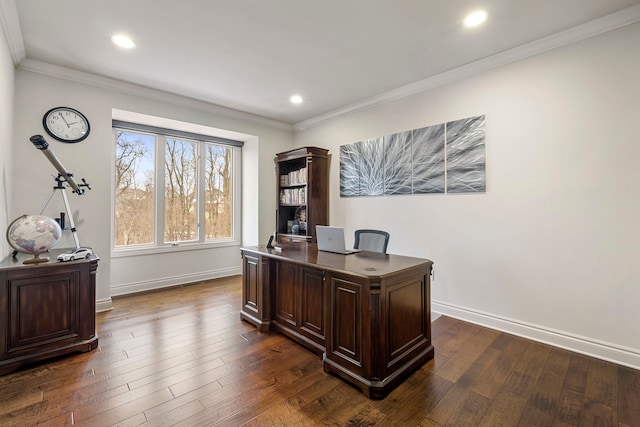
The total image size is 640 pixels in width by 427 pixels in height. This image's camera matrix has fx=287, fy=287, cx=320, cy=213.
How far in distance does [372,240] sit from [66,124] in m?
3.65

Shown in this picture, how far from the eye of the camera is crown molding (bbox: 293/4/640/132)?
7.40ft

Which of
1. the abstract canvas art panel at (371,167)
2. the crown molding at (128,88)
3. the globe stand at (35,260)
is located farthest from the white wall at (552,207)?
the globe stand at (35,260)

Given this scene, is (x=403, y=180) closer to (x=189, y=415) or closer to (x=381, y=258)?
(x=381, y=258)

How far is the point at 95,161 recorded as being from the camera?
336cm

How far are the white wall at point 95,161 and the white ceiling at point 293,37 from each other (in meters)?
0.26

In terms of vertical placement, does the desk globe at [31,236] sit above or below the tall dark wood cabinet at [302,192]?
below

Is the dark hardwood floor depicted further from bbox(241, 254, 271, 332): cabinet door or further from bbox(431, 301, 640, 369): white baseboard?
bbox(241, 254, 271, 332): cabinet door

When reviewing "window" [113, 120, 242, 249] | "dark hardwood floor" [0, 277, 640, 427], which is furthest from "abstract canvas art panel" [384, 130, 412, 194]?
"window" [113, 120, 242, 249]

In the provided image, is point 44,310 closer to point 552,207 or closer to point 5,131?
point 5,131

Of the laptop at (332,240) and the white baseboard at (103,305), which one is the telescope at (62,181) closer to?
the white baseboard at (103,305)

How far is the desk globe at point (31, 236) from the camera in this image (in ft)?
7.42

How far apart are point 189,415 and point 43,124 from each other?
3.34m

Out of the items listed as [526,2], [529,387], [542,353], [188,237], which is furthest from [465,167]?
[188,237]

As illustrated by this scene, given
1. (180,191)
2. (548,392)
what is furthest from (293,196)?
(548,392)
